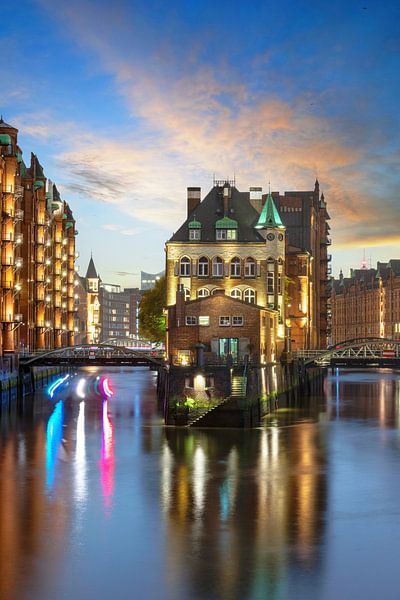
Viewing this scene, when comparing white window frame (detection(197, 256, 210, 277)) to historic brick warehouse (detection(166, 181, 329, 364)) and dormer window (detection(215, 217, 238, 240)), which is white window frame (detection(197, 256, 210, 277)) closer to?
historic brick warehouse (detection(166, 181, 329, 364))

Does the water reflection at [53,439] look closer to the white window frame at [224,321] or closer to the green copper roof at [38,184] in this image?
the white window frame at [224,321]

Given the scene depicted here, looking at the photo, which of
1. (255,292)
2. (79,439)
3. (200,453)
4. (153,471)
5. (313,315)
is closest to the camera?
(153,471)

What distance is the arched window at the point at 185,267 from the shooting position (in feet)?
298

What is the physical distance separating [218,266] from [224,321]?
49.7 feet

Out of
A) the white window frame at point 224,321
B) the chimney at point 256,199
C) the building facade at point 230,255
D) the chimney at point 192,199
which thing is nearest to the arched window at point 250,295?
the building facade at point 230,255

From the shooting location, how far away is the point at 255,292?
9088 cm

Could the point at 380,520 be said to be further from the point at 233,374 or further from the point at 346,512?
the point at 233,374

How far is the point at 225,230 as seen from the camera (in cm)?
9144

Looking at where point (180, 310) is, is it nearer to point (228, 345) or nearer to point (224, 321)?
point (224, 321)

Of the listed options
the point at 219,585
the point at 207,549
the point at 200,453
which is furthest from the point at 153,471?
the point at 219,585

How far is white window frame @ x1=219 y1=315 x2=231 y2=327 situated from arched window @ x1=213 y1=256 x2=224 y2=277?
14.6 metres

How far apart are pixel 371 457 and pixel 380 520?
1664 cm

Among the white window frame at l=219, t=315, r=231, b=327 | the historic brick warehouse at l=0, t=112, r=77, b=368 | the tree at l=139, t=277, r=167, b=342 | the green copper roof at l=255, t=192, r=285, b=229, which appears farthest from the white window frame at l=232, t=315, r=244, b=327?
the tree at l=139, t=277, r=167, b=342

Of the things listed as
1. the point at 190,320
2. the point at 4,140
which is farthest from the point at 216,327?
the point at 4,140
